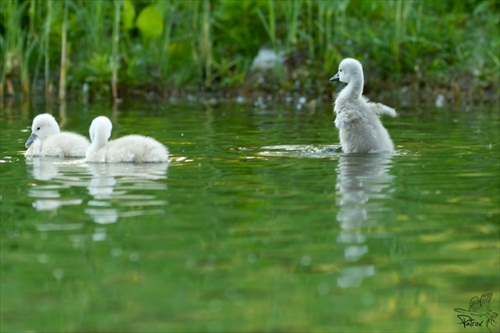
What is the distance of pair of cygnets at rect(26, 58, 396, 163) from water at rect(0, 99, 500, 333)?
0.69ft

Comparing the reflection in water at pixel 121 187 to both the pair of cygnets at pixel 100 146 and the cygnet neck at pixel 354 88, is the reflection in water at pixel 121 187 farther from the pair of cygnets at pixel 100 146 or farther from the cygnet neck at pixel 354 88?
the cygnet neck at pixel 354 88

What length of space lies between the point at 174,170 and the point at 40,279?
417cm

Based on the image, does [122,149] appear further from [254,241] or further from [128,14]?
[128,14]

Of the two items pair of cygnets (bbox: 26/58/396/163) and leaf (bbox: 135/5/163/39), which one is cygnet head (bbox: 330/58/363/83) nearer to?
pair of cygnets (bbox: 26/58/396/163)

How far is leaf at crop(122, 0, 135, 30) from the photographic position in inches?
767

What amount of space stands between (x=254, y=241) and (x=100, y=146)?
14.4 feet

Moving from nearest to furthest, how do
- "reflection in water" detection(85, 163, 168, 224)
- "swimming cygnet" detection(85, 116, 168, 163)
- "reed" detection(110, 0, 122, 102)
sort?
"reflection in water" detection(85, 163, 168, 224) < "swimming cygnet" detection(85, 116, 168, 163) < "reed" detection(110, 0, 122, 102)

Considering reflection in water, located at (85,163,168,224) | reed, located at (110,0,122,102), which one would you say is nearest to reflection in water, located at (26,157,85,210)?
reflection in water, located at (85,163,168,224)

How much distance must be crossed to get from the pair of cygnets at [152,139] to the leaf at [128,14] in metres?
7.56

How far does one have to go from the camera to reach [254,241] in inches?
274

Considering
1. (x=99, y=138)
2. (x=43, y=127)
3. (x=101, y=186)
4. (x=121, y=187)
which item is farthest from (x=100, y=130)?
(x=121, y=187)

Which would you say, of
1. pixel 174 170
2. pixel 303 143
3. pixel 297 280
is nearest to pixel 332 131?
pixel 303 143

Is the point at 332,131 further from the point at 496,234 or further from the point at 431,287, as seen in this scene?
the point at 431,287

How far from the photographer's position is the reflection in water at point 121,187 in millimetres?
7961
